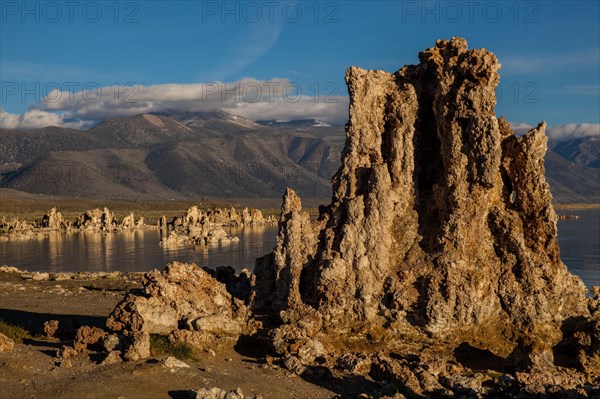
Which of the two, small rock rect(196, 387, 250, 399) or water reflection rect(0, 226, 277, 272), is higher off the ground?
small rock rect(196, 387, 250, 399)

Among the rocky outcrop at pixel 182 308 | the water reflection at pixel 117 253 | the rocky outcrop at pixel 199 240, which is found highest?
the rocky outcrop at pixel 182 308

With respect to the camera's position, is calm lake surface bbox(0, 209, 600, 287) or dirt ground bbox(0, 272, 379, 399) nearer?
dirt ground bbox(0, 272, 379, 399)

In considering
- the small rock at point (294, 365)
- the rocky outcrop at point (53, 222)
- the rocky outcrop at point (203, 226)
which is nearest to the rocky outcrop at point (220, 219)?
the rocky outcrop at point (203, 226)

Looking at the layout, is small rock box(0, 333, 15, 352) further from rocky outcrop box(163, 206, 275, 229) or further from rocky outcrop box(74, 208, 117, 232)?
rocky outcrop box(74, 208, 117, 232)

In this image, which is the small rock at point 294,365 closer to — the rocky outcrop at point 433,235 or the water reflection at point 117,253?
the rocky outcrop at point 433,235

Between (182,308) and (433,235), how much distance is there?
6473 millimetres

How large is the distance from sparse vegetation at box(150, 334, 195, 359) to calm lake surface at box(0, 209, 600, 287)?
25.9 metres

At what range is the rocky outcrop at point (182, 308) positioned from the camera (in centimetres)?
1670

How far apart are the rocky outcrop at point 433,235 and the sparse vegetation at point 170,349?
198 centimetres

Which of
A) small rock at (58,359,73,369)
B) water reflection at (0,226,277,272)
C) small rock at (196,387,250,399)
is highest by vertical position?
small rock at (58,359,73,369)

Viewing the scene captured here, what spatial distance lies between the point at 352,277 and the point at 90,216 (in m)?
81.5

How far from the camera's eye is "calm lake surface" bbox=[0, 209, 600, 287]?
4753 centimetres

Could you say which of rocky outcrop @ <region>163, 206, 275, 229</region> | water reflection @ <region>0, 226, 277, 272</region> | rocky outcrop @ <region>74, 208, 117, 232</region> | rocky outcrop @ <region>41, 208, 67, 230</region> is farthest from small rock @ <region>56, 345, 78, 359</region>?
rocky outcrop @ <region>41, 208, 67, 230</region>

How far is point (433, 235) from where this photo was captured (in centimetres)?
1823
